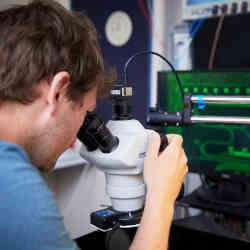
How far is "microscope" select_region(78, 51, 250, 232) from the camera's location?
0.69 m

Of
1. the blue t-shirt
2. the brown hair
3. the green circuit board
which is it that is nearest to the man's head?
the brown hair

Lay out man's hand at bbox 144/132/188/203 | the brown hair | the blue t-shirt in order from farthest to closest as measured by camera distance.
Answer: man's hand at bbox 144/132/188/203
the brown hair
the blue t-shirt

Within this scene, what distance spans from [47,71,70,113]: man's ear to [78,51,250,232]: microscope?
0.12m

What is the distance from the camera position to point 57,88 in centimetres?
59

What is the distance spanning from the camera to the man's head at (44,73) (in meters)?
0.60

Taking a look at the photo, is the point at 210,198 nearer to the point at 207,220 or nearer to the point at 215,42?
the point at 207,220

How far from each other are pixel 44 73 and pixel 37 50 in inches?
1.7

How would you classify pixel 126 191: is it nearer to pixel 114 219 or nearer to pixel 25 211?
pixel 114 219

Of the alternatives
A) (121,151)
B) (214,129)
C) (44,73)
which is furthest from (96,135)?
(214,129)

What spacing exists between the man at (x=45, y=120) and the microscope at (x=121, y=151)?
0.03 meters

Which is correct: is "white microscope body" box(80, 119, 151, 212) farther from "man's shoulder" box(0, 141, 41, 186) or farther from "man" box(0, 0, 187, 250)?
"man's shoulder" box(0, 141, 41, 186)

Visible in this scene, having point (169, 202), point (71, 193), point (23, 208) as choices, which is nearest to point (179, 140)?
point (169, 202)

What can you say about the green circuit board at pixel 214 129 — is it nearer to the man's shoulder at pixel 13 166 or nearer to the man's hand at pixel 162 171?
the man's hand at pixel 162 171

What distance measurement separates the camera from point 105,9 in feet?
5.83
